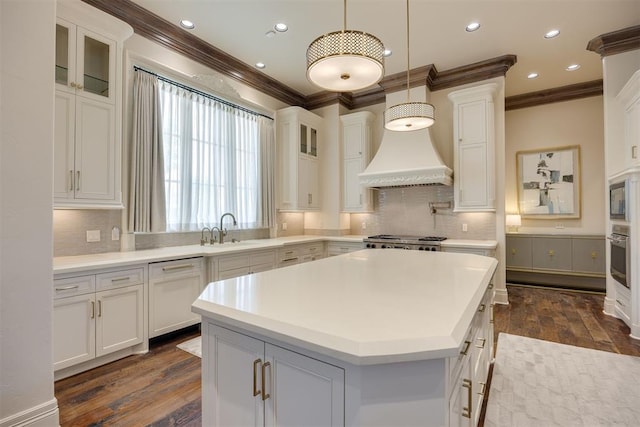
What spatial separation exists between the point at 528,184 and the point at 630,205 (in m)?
2.65

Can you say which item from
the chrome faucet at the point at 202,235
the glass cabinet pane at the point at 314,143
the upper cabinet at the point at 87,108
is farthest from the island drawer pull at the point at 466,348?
the glass cabinet pane at the point at 314,143

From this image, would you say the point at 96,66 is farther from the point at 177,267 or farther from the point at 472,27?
the point at 472,27

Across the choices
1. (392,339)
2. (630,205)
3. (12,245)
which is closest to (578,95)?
(630,205)

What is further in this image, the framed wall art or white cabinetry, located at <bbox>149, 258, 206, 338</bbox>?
the framed wall art

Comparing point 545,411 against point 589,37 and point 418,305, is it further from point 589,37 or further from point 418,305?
point 589,37

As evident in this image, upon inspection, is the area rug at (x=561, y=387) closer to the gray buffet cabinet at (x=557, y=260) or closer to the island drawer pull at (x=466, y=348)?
the island drawer pull at (x=466, y=348)

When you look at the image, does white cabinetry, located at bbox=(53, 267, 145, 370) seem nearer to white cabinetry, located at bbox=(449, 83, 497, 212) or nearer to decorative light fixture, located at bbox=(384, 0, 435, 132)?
decorative light fixture, located at bbox=(384, 0, 435, 132)

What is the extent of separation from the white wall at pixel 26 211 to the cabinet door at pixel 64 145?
2.63ft

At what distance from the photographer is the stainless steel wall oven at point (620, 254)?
10.6 feet

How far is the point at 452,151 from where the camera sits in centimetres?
473

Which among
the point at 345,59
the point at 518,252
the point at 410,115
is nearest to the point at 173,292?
the point at 345,59

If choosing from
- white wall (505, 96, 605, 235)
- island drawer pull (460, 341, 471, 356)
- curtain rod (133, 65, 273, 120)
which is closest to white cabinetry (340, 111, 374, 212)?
curtain rod (133, 65, 273, 120)

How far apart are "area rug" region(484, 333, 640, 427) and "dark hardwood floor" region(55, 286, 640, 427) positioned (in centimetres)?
39

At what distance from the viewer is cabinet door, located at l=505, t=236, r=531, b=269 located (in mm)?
5398
